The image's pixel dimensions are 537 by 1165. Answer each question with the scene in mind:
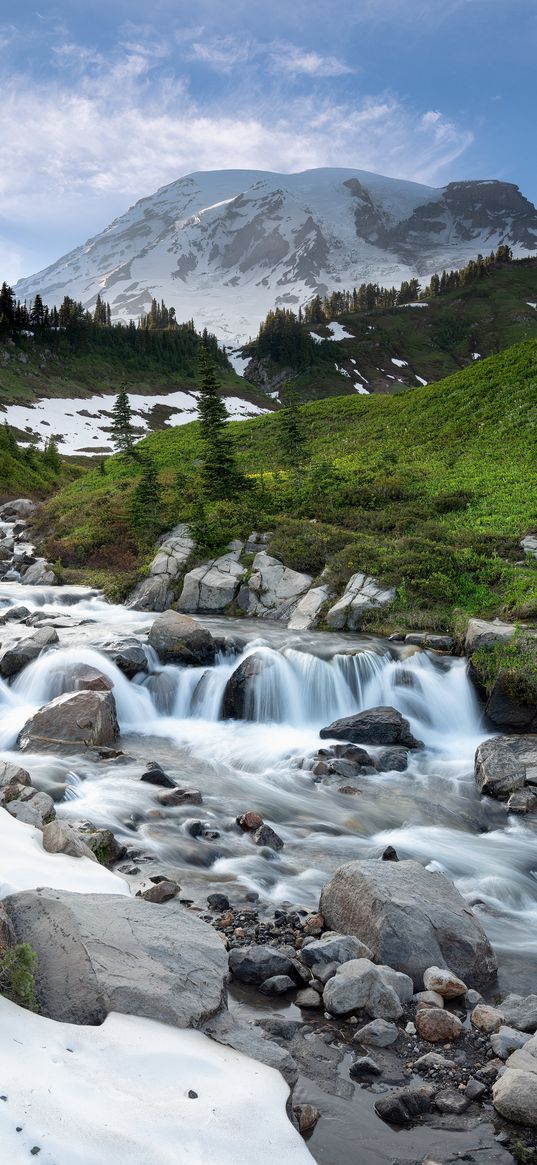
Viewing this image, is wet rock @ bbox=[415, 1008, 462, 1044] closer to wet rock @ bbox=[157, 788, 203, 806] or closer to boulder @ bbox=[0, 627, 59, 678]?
wet rock @ bbox=[157, 788, 203, 806]

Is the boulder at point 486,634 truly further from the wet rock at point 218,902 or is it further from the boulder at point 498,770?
the wet rock at point 218,902

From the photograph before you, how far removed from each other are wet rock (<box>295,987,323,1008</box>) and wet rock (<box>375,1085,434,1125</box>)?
1095 mm

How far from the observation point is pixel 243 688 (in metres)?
15.6

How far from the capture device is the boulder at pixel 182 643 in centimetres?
1667

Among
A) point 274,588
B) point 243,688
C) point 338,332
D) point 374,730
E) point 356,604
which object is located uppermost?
point 338,332

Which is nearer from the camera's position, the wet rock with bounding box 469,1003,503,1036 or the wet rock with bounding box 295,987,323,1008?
the wet rock with bounding box 469,1003,503,1036

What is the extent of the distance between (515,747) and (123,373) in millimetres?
117291

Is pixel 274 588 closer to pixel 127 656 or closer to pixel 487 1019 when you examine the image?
pixel 127 656

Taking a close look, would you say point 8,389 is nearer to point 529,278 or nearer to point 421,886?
point 421,886

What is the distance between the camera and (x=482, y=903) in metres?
8.53

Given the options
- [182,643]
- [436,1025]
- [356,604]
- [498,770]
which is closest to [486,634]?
[498,770]

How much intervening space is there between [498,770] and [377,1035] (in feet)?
23.1

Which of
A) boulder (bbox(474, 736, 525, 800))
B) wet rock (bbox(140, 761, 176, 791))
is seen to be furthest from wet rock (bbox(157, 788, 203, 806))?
boulder (bbox(474, 736, 525, 800))

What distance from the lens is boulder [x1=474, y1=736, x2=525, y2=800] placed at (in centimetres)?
1158
